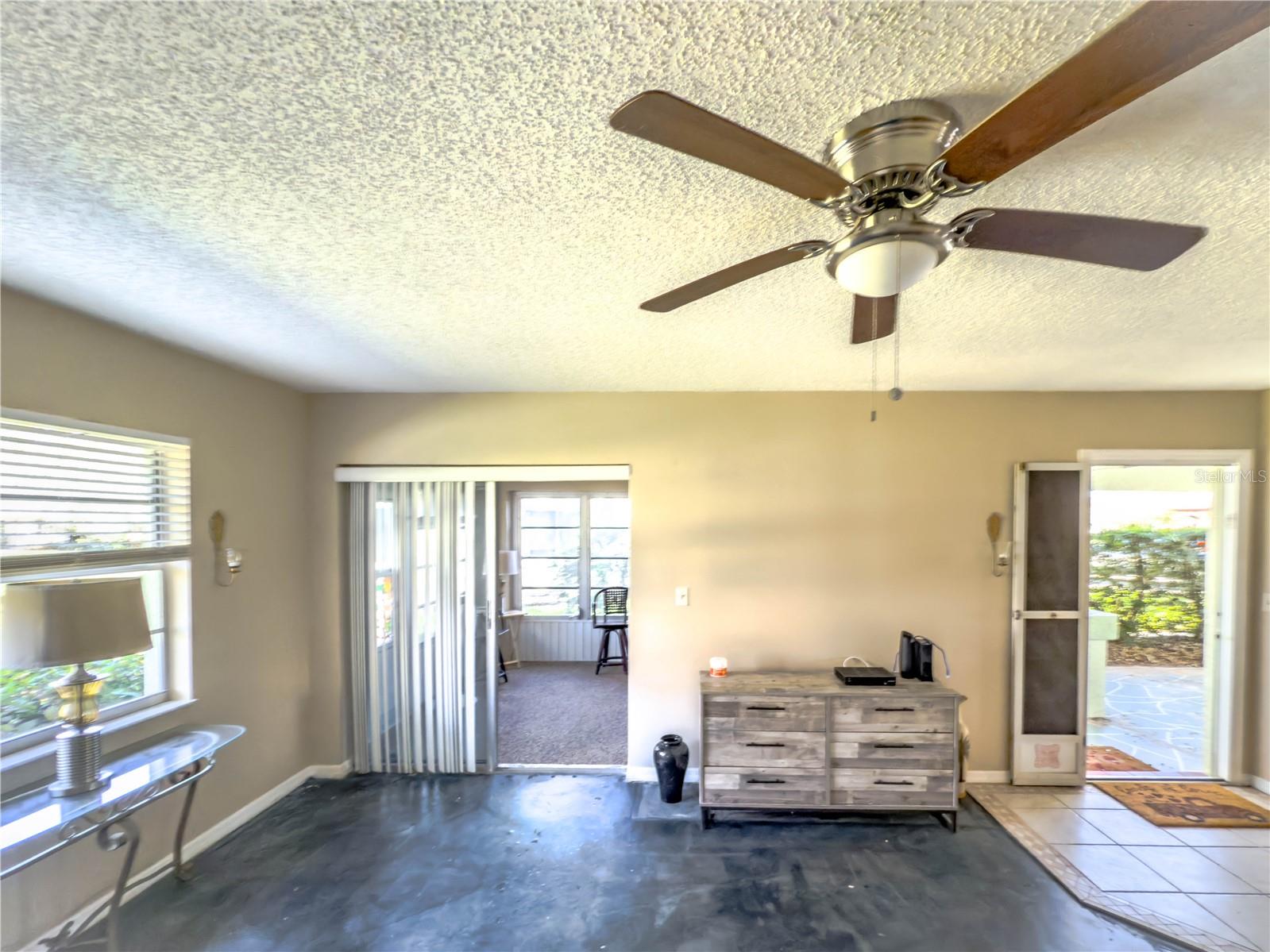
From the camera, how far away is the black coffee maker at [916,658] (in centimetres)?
319

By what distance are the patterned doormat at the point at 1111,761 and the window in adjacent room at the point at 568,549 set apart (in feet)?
14.3

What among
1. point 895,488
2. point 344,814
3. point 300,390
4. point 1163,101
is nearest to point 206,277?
point 300,390

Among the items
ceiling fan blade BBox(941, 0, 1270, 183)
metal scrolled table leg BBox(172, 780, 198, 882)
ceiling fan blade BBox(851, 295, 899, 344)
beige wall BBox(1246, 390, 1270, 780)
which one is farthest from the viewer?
beige wall BBox(1246, 390, 1270, 780)

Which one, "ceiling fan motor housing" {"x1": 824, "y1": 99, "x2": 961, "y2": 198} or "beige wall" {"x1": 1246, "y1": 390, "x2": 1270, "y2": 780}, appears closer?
"ceiling fan motor housing" {"x1": 824, "y1": 99, "x2": 961, "y2": 198}

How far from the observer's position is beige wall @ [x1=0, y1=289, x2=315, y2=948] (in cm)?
200

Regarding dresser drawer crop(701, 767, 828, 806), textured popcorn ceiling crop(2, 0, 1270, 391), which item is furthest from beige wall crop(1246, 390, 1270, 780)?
dresser drawer crop(701, 767, 828, 806)

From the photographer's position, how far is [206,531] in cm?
277

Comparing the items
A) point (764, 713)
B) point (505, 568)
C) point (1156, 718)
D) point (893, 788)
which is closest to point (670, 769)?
point (764, 713)

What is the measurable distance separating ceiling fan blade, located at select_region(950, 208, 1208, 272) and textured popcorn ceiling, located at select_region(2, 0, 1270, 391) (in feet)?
0.60

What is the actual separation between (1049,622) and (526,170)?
12.9 ft

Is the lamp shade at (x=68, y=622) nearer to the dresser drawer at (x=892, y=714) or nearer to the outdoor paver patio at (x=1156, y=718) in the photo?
the dresser drawer at (x=892, y=714)

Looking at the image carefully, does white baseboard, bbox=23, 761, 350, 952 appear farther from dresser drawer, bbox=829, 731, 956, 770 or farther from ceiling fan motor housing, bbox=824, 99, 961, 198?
ceiling fan motor housing, bbox=824, 99, 961, 198

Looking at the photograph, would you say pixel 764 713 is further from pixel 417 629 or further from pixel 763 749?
pixel 417 629

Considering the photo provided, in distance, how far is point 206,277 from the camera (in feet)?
5.90
